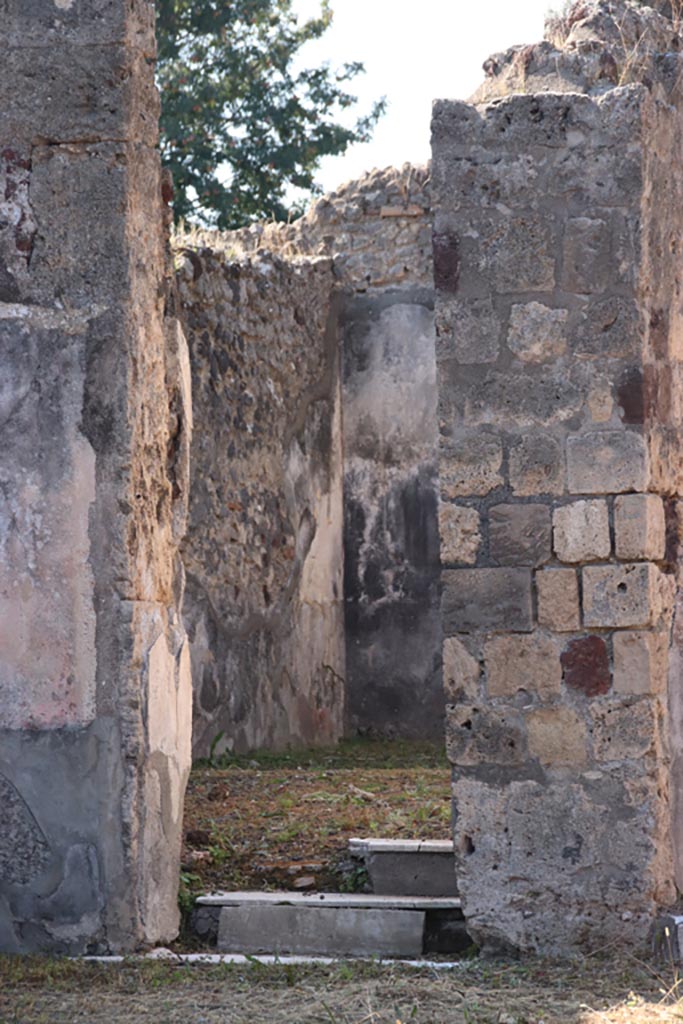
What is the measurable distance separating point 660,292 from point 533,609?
106 cm

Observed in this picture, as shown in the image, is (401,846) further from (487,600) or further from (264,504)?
(264,504)

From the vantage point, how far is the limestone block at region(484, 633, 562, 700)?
4.46m

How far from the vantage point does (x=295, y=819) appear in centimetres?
598

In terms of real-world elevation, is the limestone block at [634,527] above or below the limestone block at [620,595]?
above

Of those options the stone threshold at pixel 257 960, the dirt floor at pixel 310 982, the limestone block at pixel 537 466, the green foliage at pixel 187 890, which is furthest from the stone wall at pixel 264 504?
the limestone block at pixel 537 466

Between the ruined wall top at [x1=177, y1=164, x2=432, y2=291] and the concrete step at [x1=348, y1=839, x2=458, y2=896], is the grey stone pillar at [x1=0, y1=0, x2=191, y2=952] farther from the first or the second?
the ruined wall top at [x1=177, y1=164, x2=432, y2=291]

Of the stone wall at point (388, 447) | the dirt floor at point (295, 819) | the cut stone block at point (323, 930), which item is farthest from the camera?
the stone wall at point (388, 447)

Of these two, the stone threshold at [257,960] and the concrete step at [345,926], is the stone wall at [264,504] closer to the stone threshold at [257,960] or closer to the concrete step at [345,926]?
the concrete step at [345,926]

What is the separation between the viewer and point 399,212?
34.1ft

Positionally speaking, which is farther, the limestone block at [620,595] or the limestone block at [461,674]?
the limestone block at [461,674]

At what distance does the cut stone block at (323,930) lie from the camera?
15.9 ft

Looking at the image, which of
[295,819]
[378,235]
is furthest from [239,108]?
[295,819]

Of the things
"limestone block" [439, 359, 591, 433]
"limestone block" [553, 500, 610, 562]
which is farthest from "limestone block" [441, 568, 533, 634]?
"limestone block" [439, 359, 591, 433]

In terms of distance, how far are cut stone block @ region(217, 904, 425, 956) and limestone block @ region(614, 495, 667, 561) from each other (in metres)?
1.40
